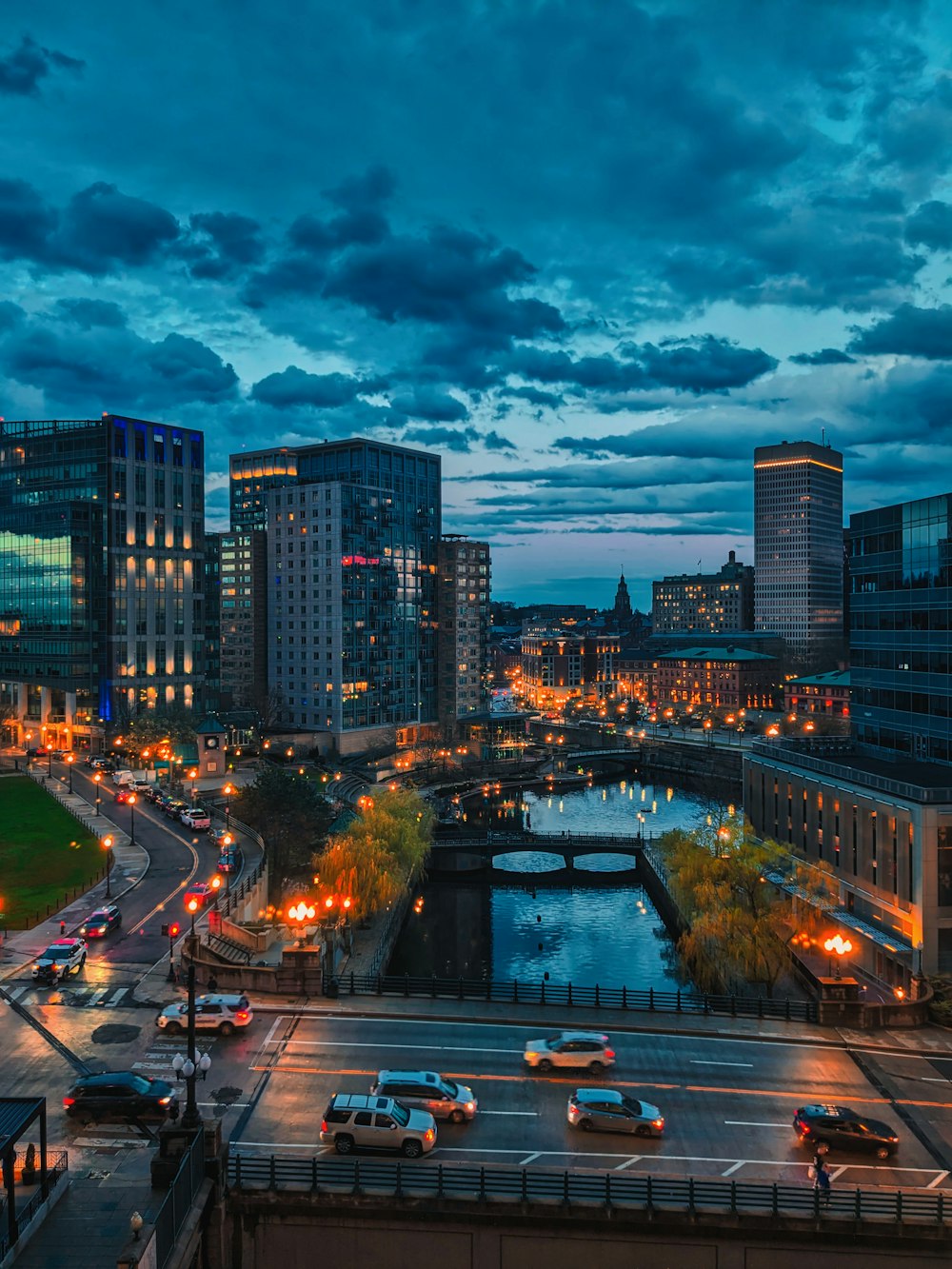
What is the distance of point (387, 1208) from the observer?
26.1 m

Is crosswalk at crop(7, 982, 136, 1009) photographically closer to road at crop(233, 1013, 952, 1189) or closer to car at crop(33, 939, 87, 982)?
car at crop(33, 939, 87, 982)

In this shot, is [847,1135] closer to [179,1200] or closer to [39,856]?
[179,1200]

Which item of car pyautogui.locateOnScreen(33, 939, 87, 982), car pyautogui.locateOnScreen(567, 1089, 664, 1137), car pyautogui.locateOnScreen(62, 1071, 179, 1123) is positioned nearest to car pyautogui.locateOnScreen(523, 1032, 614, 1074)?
car pyautogui.locateOnScreen(567, 1089, 664, 1137)

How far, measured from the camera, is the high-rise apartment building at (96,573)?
129 meters

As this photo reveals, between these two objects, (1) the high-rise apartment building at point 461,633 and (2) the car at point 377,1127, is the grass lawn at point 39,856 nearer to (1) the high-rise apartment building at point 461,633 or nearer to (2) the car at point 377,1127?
(2) the car at point 377,1127

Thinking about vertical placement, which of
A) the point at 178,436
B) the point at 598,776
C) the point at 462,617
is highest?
the point at 178,436

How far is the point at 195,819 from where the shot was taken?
7856 cm

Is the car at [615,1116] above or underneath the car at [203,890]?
above

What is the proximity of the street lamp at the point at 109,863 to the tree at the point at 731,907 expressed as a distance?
3517cm

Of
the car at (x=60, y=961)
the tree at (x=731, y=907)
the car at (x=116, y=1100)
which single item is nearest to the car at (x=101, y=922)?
the car at (x=60, y=961)

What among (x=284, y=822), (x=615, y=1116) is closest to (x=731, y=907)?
(x=615, y=1116)

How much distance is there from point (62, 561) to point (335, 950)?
9028 centimetres

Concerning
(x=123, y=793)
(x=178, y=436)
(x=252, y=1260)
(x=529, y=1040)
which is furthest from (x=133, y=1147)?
(x=178, y=436)

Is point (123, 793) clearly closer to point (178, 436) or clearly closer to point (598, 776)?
point (178, 436)
